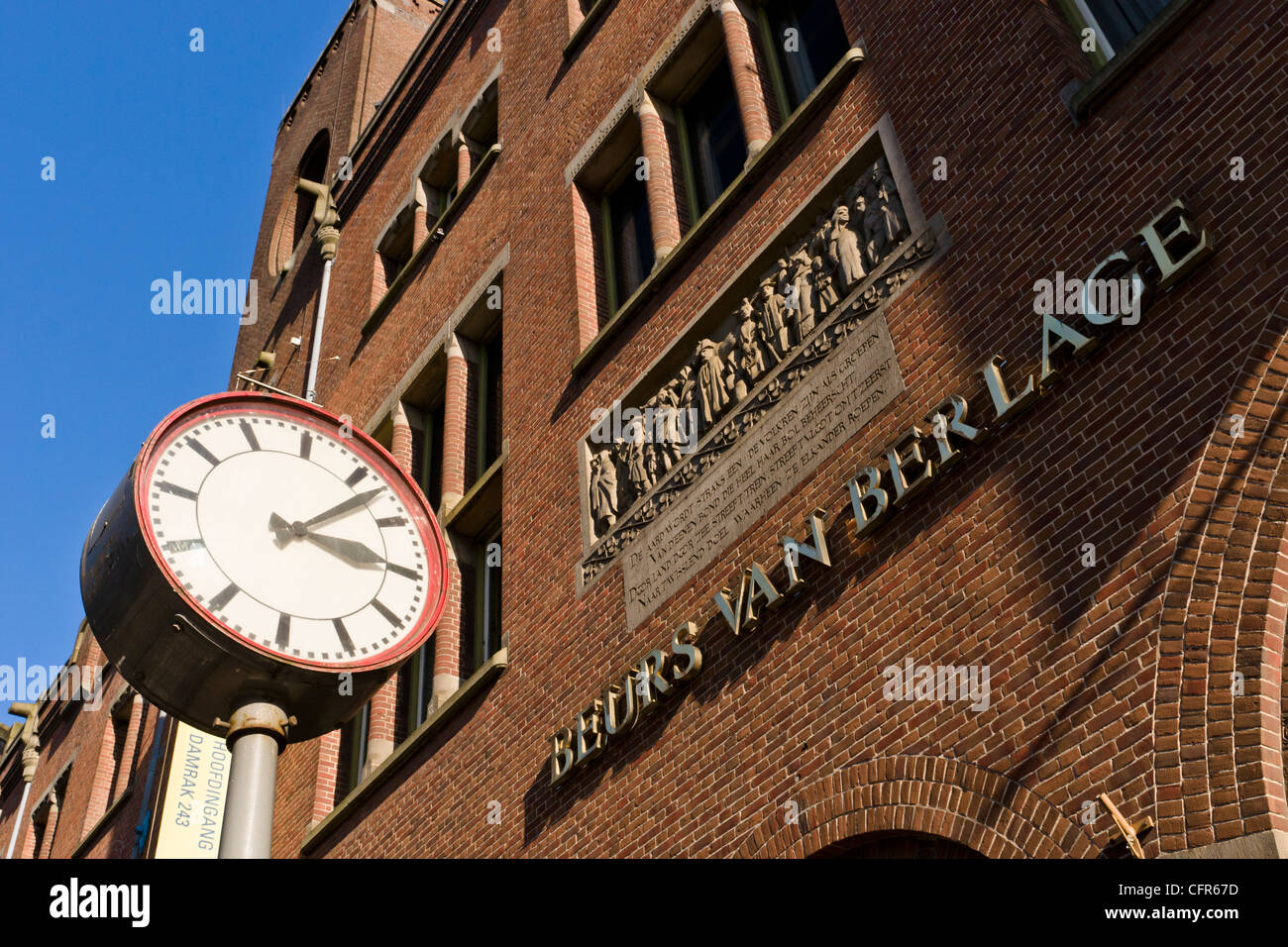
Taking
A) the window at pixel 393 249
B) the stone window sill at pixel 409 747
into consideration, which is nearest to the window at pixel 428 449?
the window at pixel 393 249

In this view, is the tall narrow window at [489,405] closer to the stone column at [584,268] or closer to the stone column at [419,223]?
the stone column at [584,268]

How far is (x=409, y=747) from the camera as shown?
1151 centimetres

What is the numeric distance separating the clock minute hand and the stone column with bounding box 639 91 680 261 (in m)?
5.58

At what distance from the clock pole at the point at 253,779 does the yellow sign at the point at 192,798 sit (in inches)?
461

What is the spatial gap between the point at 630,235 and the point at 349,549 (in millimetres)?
7848

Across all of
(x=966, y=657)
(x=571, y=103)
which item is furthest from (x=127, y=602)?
(x=571, y=103)

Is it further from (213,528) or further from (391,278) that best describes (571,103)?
(213,528)

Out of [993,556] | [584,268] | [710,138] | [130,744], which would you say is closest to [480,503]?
[584,268]

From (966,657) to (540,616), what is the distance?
4649mm

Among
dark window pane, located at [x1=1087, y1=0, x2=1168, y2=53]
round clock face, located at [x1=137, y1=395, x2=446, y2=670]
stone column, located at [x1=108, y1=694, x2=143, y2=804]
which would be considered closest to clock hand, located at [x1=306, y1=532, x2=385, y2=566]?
round clock face, located at [x1=137, y1=395, x2=446, y2=670]

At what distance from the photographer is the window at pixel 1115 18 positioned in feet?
25.8

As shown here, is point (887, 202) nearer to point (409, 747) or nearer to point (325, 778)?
point (409, 747)

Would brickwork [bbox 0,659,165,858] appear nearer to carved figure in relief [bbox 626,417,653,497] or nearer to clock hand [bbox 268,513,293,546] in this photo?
carved figure in relief [bbox 626,417,653,497]
